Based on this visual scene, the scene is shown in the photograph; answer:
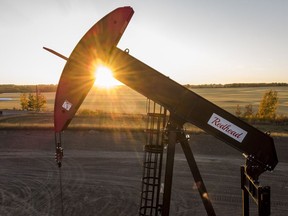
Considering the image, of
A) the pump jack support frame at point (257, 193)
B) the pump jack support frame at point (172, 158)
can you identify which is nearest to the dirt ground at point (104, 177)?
the pump jack support frame at point (257, 193)

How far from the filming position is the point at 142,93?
5109 mm

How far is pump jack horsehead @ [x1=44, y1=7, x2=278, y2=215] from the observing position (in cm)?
488

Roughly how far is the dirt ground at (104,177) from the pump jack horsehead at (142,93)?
4296 millimetres

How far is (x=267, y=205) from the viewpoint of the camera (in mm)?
4973

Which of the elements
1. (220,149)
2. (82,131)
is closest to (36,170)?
(82,131)

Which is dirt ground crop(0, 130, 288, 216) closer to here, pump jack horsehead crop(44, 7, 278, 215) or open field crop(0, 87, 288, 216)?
open field crop(0, 87, 288, 216)

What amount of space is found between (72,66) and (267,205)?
3.53 meters

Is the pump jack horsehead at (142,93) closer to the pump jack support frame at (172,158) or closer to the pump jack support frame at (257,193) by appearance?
the pump jack support frame at (172,158)

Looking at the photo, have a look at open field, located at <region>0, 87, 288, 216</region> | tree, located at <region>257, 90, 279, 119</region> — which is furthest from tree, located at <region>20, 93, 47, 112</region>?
open field, located at <region>0, 87, 288, 216</region>

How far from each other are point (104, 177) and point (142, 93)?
284 inches

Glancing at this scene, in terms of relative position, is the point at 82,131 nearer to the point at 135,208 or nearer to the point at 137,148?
the point at 137,148

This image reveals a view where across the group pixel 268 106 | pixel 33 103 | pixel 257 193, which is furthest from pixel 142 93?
pixel 33 103

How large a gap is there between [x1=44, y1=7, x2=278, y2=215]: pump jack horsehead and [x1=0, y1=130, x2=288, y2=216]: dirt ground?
4.30 m

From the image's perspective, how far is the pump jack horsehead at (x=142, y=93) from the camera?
16.0ft
